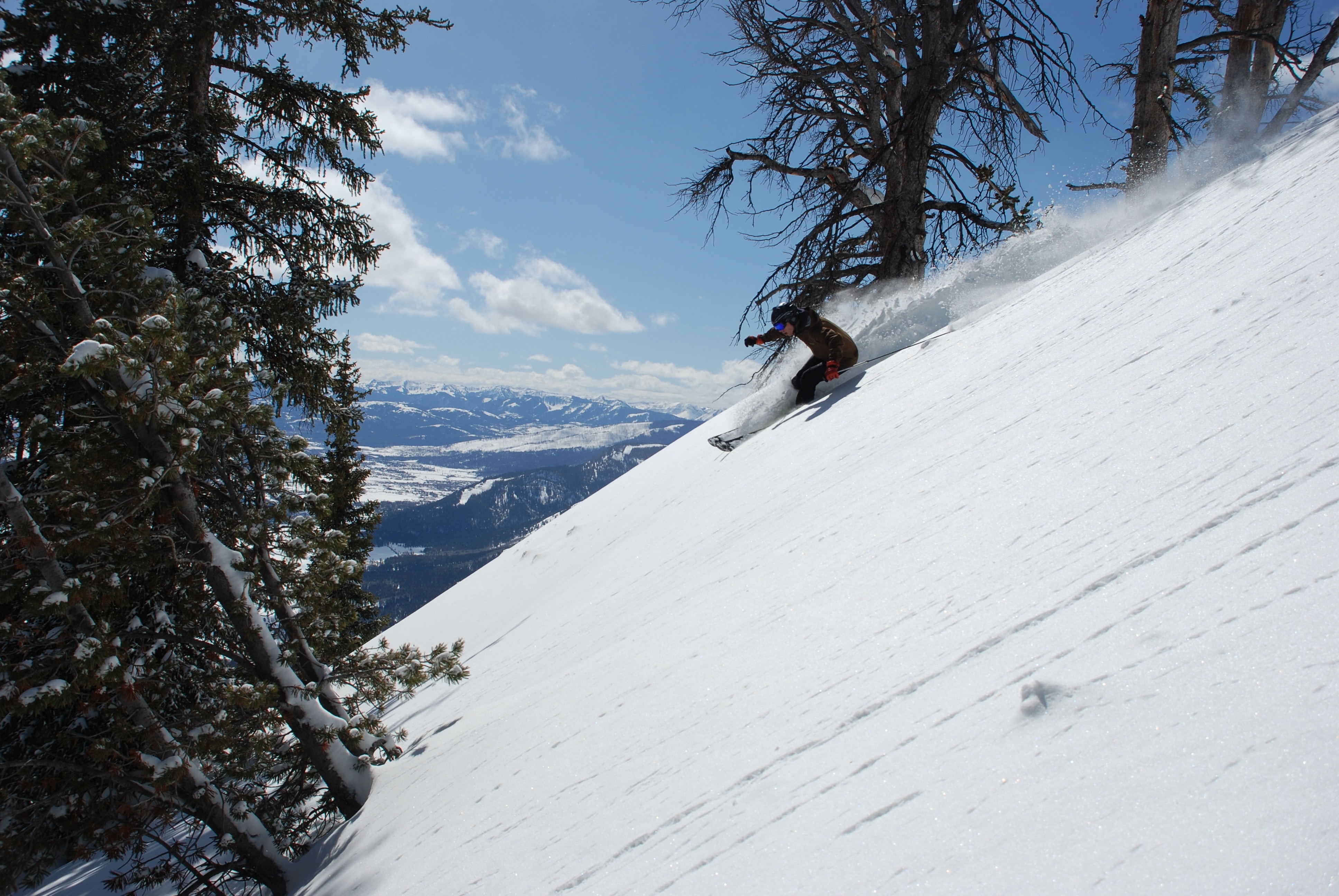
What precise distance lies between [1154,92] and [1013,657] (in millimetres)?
10204

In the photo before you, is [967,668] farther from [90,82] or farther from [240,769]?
[90,82]

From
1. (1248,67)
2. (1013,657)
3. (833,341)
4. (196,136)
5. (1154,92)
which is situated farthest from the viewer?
(1248,67)

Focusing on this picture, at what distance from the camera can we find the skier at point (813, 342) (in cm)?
699

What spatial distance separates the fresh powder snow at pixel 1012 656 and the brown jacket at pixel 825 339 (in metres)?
2.62

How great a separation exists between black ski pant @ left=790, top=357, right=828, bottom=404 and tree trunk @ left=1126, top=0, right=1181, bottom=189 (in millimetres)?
4903

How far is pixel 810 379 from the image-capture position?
7164 millimetres

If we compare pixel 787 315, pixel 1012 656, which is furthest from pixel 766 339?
pixel 1012 656

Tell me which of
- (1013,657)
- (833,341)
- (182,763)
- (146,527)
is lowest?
(1013,657)

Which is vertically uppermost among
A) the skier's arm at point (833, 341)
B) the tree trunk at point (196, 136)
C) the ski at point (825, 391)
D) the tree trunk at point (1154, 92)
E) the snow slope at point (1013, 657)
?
the tree trunk at point (196, 136)

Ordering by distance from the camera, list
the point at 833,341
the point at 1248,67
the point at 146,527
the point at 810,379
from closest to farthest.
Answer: the point at 146,527 → the point at 833,341 → the point at 810,379 → the point at 1248,67

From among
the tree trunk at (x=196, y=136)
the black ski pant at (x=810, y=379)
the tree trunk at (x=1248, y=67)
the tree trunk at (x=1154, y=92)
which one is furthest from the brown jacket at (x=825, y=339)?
the tree trunk at (x=196, y=136)

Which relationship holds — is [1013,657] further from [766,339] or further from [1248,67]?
[1248,67]

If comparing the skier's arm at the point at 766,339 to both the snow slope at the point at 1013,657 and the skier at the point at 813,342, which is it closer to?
the skier at the point at 813,342

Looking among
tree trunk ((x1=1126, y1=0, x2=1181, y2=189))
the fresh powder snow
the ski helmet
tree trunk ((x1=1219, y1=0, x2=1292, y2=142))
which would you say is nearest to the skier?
the ski helmet
